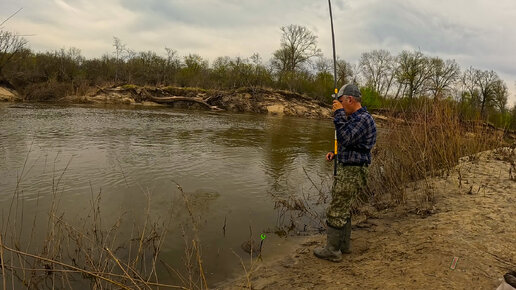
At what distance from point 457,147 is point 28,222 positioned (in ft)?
27.2

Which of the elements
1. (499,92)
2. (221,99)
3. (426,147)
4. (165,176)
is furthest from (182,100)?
(499,92)

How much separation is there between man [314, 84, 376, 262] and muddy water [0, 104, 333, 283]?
41.0 inches

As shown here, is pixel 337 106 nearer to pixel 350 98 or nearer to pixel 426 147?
pixel 350 98

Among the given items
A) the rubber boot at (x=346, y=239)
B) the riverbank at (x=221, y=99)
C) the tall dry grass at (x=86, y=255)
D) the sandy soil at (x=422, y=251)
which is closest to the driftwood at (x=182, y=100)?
the riverbank at (x=221, y=99)

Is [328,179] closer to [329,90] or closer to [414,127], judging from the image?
[414,127]

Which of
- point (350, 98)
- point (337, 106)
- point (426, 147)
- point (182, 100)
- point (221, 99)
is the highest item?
point (221, 99)

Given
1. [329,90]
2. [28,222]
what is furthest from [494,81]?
[28,222]

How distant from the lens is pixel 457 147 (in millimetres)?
7090

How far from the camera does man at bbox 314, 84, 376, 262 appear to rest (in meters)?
3.71

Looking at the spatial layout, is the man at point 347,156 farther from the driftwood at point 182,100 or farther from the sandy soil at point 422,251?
the driftwood at point 182,100

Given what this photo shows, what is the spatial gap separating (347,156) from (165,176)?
5.11 meters

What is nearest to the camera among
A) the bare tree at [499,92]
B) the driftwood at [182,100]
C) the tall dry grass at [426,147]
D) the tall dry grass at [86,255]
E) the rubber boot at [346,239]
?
the tall dry grass at [86,255]

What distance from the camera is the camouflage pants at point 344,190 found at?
379cm

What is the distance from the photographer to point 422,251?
3572 millimetres
